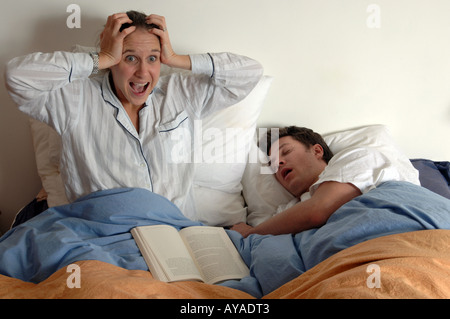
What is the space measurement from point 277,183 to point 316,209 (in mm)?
385

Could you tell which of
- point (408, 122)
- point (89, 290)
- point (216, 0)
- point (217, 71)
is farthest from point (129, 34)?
point (408, 122)

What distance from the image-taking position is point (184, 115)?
68.6 inches

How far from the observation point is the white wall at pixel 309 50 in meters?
1.96

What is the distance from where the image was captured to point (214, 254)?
1474mm

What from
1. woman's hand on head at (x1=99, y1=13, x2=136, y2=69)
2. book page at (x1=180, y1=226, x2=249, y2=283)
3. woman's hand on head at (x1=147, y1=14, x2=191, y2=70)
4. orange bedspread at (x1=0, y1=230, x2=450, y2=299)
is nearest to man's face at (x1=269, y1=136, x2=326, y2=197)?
book page at (x1=180, y1=226, x2=249, y2=283)

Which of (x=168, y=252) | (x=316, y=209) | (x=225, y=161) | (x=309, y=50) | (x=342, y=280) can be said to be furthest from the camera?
(x=309, y=50)

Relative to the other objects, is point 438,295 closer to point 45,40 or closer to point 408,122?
point 408,122

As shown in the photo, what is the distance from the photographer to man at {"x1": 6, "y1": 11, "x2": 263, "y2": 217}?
155cm

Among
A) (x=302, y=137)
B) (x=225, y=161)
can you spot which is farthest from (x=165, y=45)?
(x=302, y=137)

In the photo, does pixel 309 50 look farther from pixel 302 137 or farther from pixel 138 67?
pixel 138 67

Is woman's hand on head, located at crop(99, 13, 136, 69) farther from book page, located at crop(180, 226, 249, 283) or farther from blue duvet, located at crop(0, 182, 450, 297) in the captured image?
book page, located at crop(180, 226, 249, 283)

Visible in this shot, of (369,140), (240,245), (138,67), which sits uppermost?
(138,67)

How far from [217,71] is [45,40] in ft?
2.43

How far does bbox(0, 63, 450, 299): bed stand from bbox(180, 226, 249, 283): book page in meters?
0.04
